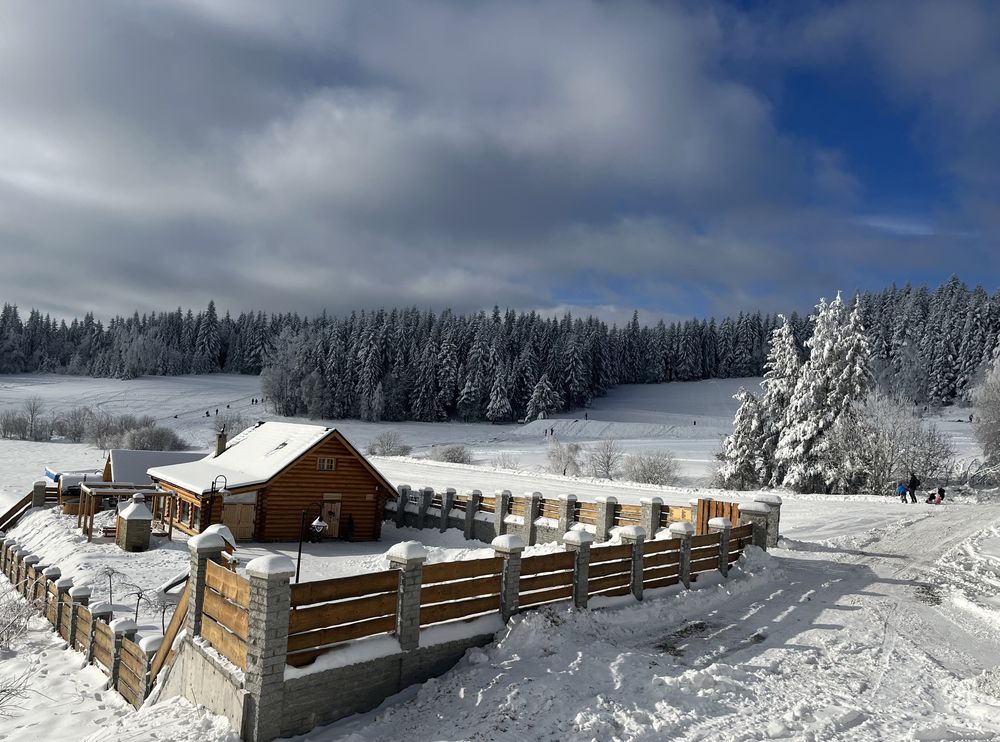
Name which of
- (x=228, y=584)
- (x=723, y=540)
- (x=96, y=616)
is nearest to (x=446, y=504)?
(x=723, y=540)

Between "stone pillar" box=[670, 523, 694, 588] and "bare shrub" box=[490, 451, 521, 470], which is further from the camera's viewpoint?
"bare shrub" box=[490, 451, 521, 470]

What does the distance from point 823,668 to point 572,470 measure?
43158 mm

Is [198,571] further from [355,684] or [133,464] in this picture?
[133,464]

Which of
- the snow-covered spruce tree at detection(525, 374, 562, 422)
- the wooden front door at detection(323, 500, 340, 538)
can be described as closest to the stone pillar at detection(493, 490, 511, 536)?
the wooden front door at detection(323, 500, 340, 538)

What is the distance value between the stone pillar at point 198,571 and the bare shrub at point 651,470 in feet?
123

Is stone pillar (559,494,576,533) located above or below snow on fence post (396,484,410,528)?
above

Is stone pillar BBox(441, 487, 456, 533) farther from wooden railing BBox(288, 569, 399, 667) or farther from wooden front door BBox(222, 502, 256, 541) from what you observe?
wooden railing BBox(288, 569, 399, 667)

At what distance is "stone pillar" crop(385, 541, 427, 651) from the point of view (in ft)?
28.8

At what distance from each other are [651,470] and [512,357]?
173 ft

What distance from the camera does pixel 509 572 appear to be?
405 inches

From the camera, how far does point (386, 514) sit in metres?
32.0

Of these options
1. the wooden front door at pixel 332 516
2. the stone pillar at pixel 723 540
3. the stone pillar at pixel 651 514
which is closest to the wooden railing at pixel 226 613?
the stone pillar at pixel 723 540

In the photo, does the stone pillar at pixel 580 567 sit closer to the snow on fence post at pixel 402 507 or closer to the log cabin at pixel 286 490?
the log cabin at pixel 286 490

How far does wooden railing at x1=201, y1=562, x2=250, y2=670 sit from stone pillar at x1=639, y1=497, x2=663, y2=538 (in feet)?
45.8
